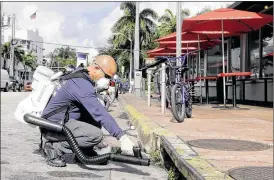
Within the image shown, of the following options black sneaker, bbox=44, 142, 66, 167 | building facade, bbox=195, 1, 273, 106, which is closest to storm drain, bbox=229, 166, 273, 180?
black sneaker, bbox=44, 142, 66, 167

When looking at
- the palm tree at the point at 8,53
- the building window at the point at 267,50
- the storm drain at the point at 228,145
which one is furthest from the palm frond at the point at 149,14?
the storm drain at the point at 228,145

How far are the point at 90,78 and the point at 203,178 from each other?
1.75m

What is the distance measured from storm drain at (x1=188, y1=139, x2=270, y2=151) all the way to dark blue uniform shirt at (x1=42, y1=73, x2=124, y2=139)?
1341mm

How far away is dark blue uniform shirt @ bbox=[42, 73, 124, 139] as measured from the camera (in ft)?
13.0

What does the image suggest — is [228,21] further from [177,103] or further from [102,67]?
[102,67]

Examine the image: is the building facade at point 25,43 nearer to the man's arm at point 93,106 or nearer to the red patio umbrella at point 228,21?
the red patio umbrella at point 228,21

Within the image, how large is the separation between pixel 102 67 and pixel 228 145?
5.98 feet

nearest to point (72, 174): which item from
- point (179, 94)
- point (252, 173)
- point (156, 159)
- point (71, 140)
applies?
point (71, 140)

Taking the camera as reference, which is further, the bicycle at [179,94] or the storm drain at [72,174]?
the bicycle at [179,94]

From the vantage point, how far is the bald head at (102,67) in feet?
14.6

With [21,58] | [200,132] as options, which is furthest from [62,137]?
[21,58]

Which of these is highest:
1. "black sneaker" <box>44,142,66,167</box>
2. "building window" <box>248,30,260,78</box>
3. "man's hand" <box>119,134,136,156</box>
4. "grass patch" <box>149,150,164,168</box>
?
"building window" <box>248,30,260,78</box>

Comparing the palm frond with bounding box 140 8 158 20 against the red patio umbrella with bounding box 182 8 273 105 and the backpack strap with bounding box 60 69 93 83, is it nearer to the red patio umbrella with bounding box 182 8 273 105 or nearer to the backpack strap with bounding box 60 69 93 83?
the red patio umbrella with bounding box 182 8 273 105

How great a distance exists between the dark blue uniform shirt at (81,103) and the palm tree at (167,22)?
135 feet
